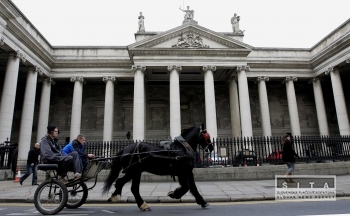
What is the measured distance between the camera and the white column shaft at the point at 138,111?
2119 centimetres

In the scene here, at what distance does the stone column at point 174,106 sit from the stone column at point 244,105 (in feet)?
19.1

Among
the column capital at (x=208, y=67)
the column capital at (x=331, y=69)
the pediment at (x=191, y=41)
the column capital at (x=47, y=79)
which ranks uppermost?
the pediment at (x=191, y=41)

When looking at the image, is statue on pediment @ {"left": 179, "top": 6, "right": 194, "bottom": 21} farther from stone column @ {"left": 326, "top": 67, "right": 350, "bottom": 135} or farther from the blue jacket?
the blue jacket

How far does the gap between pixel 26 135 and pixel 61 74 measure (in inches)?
302

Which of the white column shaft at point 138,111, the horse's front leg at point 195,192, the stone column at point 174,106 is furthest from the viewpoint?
the white column shaft at point 138,111

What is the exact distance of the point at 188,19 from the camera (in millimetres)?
26078

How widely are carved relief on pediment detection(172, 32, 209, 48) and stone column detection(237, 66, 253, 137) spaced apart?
429cm


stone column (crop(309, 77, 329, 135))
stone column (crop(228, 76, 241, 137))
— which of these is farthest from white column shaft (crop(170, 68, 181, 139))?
stone column (crop(309, 77, 329, 135))

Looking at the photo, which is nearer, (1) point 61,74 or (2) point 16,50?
(2) point 16,50

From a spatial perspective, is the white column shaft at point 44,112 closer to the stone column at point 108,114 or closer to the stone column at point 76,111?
the stone column at point 76,111

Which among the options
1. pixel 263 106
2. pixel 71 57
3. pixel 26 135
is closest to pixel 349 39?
pixel 263 106

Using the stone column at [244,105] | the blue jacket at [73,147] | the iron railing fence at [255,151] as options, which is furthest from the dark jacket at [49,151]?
the stone column at [244,105]

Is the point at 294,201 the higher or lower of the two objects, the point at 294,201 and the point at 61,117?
the lower

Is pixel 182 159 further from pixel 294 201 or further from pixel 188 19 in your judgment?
pixel 188 19
